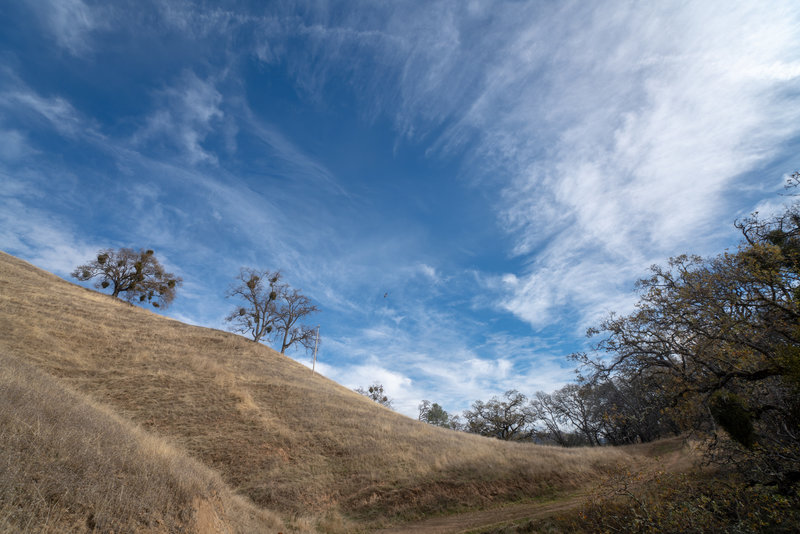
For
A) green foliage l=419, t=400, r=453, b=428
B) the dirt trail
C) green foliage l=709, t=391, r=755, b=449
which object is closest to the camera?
green foliage l=709, t=391, r=755, b=449

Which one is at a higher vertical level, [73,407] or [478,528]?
[73,407]

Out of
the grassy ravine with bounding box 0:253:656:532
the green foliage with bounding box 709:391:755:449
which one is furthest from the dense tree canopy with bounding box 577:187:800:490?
the grassy ravine with bounding box 0:253:656:532

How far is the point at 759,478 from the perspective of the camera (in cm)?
773

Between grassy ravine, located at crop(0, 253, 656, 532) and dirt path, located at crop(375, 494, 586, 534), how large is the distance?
2.89 feet

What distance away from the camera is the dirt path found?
1261cm

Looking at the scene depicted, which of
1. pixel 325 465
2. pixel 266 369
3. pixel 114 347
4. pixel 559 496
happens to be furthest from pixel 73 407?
pixel 266 369

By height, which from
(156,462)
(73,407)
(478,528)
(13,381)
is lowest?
(478,528)

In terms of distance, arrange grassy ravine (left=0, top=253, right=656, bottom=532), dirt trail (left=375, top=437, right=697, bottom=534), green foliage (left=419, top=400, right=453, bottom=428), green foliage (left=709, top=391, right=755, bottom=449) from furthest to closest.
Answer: green foliage (left=419, top=400, right=453, bottom=428), dirt trail (left=375, top=437, right=697, bottom=534), green foliage (left=709, top=391, right=755, bottom=449), grassy ravine (left=0, top=253, right=656, bottom=532)

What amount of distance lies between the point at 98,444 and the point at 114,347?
26.7 metres

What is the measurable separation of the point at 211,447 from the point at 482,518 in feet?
50.5

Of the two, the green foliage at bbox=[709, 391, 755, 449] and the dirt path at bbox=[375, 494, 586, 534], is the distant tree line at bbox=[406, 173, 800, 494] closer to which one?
the green foliage at bbox=[709, 391, 755, 449]

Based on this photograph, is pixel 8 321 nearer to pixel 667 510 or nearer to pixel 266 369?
pixel 266 369

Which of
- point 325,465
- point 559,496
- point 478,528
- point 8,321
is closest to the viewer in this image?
point 478,528

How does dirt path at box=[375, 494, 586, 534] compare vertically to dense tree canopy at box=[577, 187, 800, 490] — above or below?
below
